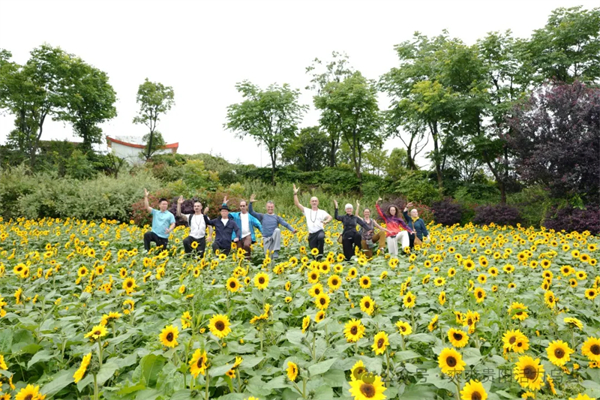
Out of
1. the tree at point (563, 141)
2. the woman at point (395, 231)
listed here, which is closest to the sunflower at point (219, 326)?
the woman at point (395, 231)

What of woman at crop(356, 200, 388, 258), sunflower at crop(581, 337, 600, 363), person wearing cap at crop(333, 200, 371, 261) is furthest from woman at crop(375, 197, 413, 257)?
sunflower at crop(581, 337, 600, 363)

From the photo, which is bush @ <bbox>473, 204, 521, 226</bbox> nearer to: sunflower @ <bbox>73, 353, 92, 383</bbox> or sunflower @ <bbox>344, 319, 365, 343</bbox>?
sunflower @ <bbox>344, 319, 365, 343</bbox>

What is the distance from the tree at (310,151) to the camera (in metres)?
31.5

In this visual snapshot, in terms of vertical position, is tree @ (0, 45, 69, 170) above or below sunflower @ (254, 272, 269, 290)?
above

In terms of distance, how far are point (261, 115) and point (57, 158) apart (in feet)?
51.2

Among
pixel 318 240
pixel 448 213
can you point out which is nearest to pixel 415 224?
pixel 318 240

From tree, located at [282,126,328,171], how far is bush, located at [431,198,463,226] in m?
16.5

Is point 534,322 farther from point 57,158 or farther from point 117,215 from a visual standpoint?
point 57,158

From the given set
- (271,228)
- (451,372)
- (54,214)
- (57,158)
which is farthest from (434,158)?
(57,158)

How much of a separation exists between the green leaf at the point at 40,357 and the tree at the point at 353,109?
20.5 metres

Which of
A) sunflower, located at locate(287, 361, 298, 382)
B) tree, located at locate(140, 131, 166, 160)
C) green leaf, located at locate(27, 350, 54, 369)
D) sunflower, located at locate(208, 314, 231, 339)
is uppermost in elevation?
tree, located at locate(140, 131, 166, 160)

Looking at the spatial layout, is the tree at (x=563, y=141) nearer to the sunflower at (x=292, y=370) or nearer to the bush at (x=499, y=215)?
the bush at (x=499, y=215)

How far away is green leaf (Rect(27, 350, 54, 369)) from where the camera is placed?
2063 millimetres

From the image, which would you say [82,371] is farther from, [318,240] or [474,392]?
[318,240]
